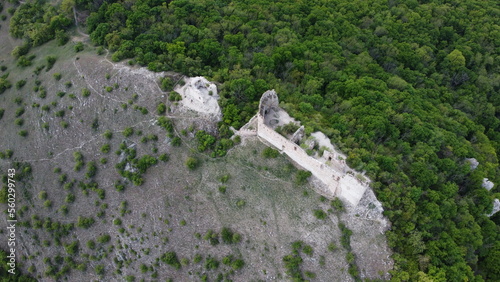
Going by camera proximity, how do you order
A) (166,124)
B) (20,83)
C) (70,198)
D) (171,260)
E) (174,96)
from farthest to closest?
1. (20,83)
2. (174,96)
3. (166,124)
4. (70,198)
5. (171,260)

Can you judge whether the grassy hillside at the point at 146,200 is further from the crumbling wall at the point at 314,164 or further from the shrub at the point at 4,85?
the shrub at the point at 4,85

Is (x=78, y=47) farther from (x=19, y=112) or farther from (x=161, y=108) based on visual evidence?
(x=161, y=108)

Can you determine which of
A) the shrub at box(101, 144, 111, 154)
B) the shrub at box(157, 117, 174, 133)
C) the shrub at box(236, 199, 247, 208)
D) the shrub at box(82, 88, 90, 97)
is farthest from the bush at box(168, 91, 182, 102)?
the shrub at box(236, 199, 247, 208)

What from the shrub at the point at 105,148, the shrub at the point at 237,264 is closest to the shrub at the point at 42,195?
the shrub at the point at 105,148

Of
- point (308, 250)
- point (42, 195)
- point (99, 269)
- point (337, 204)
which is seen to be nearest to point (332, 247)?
point (308, 250)

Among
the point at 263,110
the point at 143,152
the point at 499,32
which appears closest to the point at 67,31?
the point at 143,152

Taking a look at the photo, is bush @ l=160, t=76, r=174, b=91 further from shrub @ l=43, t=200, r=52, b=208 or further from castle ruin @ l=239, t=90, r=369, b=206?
shrub @ l=43, t=200, r=52, b=208

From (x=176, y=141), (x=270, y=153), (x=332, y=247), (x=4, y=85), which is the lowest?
(x=4, y=85)

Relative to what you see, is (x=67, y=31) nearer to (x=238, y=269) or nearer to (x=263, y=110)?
(x=263, y=110)
